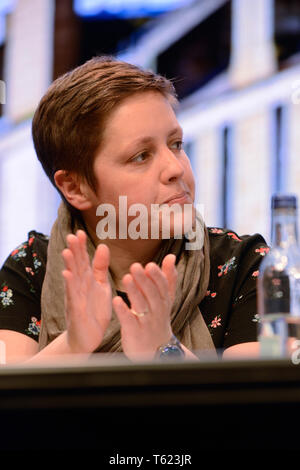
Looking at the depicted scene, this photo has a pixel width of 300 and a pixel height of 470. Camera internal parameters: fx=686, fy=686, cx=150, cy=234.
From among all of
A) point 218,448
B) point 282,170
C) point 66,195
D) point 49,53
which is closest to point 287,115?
point 282,170

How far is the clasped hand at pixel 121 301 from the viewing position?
861 mm

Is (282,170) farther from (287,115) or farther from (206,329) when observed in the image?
(206,329)

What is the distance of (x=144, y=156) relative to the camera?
125 centimetres

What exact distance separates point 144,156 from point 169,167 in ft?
0.19

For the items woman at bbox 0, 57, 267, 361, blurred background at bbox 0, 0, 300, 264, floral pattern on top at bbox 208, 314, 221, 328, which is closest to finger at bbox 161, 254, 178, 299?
woman at bbox 0, 57, 267, 361

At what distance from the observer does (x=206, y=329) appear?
128 cm

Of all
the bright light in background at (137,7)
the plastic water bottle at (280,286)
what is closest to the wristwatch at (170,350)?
the plastic water bottle at (280,286)

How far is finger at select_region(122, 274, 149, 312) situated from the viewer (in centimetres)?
83

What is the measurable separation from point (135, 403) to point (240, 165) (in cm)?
245

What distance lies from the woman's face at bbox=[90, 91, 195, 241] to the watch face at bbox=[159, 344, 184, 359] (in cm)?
35

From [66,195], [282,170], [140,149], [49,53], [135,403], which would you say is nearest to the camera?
[135,403]

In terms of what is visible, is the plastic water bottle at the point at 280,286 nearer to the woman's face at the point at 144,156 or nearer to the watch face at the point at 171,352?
the watch face at the point at 171,352

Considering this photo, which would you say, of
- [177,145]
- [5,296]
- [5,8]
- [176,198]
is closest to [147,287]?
[176,198]

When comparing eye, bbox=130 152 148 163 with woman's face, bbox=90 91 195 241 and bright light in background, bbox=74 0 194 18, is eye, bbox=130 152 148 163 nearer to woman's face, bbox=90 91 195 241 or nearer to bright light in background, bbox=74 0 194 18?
woman's face, bbox=90 91 195 241
